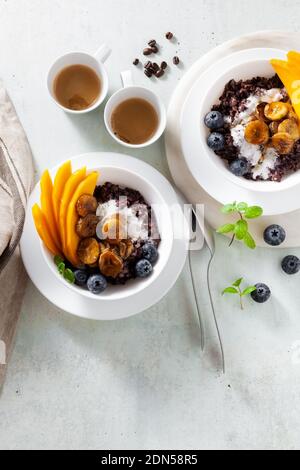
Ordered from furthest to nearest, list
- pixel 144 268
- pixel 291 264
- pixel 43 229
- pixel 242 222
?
pixel 291 264 → pixel 242 222 → pixel 144 268 → pixel 43 229

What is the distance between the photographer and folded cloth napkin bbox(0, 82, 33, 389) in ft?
5.51

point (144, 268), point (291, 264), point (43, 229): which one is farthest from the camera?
point (291, 264)

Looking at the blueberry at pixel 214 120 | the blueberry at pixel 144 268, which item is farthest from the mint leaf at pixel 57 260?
the blueberry at pixel 214 120

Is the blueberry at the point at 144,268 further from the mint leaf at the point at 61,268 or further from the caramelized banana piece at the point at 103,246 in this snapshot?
the mint leaf at the point at 61,268

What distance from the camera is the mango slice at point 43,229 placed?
1.51 metres

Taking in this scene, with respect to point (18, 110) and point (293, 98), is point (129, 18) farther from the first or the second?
point (293, 98)

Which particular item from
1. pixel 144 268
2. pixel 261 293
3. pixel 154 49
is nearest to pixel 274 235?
pixel 261 293

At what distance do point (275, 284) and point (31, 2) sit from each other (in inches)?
56.3

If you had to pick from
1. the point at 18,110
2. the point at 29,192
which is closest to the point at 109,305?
the point at 29,192

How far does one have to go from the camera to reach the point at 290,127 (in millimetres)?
1689

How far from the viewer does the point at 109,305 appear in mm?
1693

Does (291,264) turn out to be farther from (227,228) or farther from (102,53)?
(102,53)

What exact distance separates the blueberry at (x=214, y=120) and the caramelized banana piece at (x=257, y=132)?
97mm

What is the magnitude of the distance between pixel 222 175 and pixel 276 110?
29 centimetres
